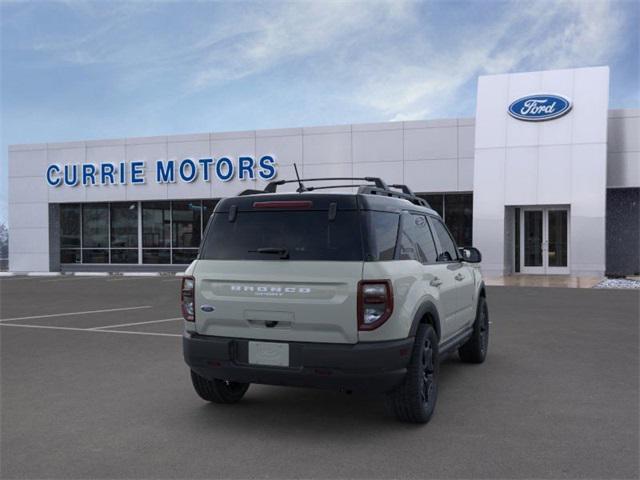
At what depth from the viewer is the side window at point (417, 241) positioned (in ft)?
17.2

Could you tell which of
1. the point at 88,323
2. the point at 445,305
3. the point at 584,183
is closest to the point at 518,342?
the point at 445,305

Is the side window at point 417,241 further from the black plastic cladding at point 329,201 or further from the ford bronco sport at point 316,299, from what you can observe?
the black plastic cladding at point 329,201

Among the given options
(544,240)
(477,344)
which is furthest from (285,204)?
(544,240)

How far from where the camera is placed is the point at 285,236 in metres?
4.93

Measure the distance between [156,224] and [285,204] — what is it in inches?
969

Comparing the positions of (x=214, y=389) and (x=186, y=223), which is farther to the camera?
(x=186, y=223)

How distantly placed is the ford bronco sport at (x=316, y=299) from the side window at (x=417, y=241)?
0.03 m

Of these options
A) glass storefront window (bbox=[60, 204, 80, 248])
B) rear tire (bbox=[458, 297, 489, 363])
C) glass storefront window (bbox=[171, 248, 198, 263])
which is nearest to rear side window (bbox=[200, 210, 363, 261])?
rear tire (bbox=[458, 297, 489, 363])

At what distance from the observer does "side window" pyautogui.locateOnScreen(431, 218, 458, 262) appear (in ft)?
20.9

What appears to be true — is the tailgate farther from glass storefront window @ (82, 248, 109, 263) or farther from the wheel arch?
glass storefront window @ (82, 248, 109, 263)

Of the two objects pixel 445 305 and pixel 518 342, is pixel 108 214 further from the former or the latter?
pixel 445 305

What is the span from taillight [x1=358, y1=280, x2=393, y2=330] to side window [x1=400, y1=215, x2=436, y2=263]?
0.54 metres

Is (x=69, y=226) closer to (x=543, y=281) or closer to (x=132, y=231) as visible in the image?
(x=132, y=231)

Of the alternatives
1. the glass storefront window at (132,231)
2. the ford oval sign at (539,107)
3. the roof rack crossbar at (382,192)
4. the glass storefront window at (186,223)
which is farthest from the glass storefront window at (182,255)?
the roof rack crossbar at (382,192)
